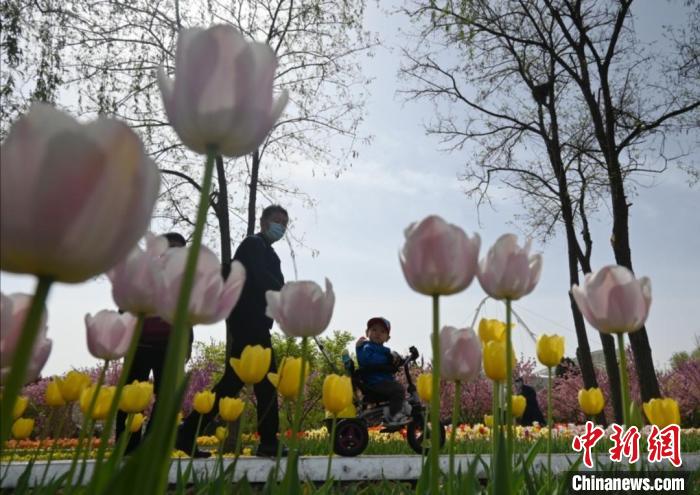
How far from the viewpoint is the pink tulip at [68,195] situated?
430mm

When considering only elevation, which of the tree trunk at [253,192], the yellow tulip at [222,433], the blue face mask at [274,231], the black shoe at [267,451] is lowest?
the black shoe at [267,451]

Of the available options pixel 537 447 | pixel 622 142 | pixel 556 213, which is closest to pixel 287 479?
pixel 537 447

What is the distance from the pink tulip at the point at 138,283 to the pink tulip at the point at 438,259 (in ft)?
1.21

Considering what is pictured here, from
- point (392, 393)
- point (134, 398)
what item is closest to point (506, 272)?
point (134, 398)

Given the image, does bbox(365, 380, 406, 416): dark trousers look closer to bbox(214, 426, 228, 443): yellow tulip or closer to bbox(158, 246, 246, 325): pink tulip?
bbox(214, 426, 228, 443): yellow tulip

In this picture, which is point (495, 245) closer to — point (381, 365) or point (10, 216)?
point (10, 216)

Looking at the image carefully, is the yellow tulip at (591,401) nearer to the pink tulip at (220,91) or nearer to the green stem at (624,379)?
the green stem at (624,379)

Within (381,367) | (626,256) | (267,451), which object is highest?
(626,256)

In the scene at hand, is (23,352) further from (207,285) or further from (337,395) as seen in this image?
(337,395)

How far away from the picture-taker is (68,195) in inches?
17.2

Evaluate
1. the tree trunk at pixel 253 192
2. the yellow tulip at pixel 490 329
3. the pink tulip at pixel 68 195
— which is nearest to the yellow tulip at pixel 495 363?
the yellow tulip at pixel 490 329

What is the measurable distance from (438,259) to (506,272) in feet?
1.13

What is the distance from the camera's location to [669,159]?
11477 mm

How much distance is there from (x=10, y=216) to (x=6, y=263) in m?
0.04
